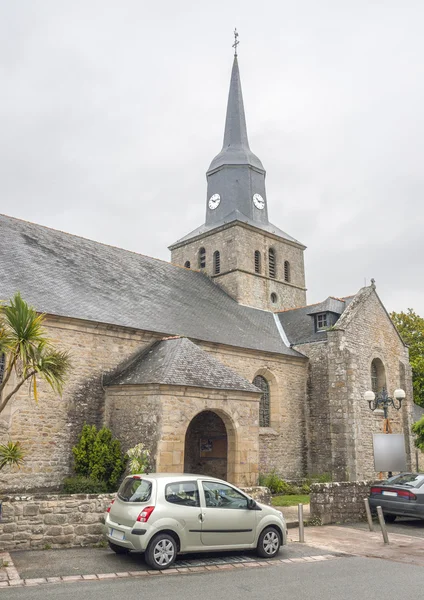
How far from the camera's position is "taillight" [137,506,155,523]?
284 inches

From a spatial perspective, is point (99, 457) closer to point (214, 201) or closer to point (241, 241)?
point (241, 241)

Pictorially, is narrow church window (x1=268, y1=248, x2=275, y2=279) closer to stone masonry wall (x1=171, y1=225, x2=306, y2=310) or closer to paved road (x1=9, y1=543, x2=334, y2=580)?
stone masonry wall (x1=171, y1=225, x2=306, y2=310)

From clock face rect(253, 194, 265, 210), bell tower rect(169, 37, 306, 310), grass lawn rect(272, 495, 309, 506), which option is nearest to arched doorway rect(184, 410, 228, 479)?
grass lawn rect(272, 495, 309, 506)

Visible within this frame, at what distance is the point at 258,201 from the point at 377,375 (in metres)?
11.4

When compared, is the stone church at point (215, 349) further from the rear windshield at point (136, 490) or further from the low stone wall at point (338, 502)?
the rear windshield at point (136, 490)

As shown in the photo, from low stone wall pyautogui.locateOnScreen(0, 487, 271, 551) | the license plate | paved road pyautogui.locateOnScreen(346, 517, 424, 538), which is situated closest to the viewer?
the license plate

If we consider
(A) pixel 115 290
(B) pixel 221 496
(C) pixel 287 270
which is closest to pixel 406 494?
(B) pixel 221 496

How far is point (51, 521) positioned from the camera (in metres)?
8.30

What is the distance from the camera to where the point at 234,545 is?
796 centimetres

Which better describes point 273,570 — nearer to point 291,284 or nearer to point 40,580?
point 40,580

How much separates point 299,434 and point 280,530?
498 inches

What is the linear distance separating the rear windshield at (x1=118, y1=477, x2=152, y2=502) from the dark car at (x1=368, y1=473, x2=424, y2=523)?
677cm

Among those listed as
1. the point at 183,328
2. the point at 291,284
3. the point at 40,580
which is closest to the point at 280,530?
the point at 40,580

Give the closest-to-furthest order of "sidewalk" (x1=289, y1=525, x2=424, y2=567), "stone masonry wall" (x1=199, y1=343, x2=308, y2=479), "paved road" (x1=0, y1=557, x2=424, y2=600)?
"paved road" (x1=0, y1=557, x2=424, y2=600), "sidewalk" (x1=289, y1=525, x2=424, y2=567), "stone masonry wall" (x1=199, y1=343, x2=308, y2=479)
